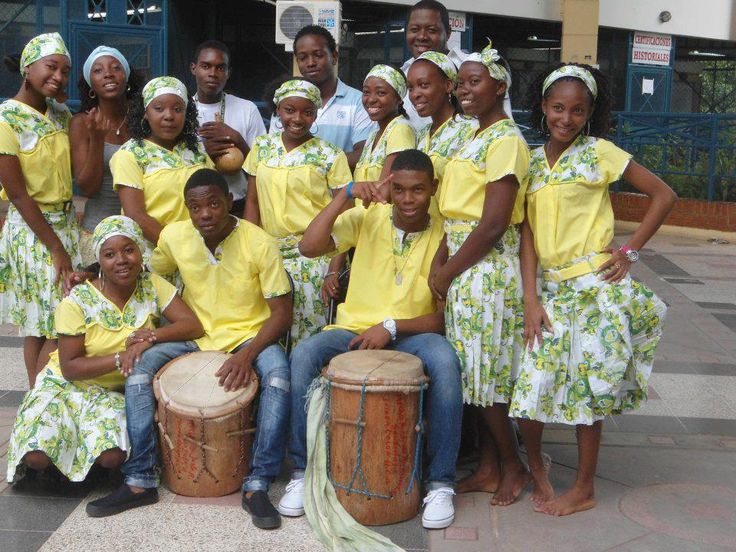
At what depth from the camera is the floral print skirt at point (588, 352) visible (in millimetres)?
3812

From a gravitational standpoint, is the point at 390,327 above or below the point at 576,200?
below

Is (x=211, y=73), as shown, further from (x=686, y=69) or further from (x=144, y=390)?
(x=686, y=69)

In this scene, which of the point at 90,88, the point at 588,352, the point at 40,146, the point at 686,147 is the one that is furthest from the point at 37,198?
the point at 686,147

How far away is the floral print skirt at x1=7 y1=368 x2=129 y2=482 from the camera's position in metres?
4.02

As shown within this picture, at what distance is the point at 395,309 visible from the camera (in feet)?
13.7

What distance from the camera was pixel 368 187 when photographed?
4023 mm

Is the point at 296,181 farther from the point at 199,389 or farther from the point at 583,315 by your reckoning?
the point at 583,315

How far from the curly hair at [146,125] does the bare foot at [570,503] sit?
220 centimetres

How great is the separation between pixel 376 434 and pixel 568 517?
83cm

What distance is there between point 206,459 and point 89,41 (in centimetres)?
955

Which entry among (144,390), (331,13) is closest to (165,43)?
(331,13)

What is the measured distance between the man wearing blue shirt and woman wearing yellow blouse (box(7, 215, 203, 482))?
1.21m

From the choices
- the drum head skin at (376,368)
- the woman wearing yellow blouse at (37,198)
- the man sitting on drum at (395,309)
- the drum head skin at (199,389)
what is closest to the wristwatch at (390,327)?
the man sitting on drum at (395,309)

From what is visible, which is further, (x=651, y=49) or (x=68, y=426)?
(x=651, y=49)
